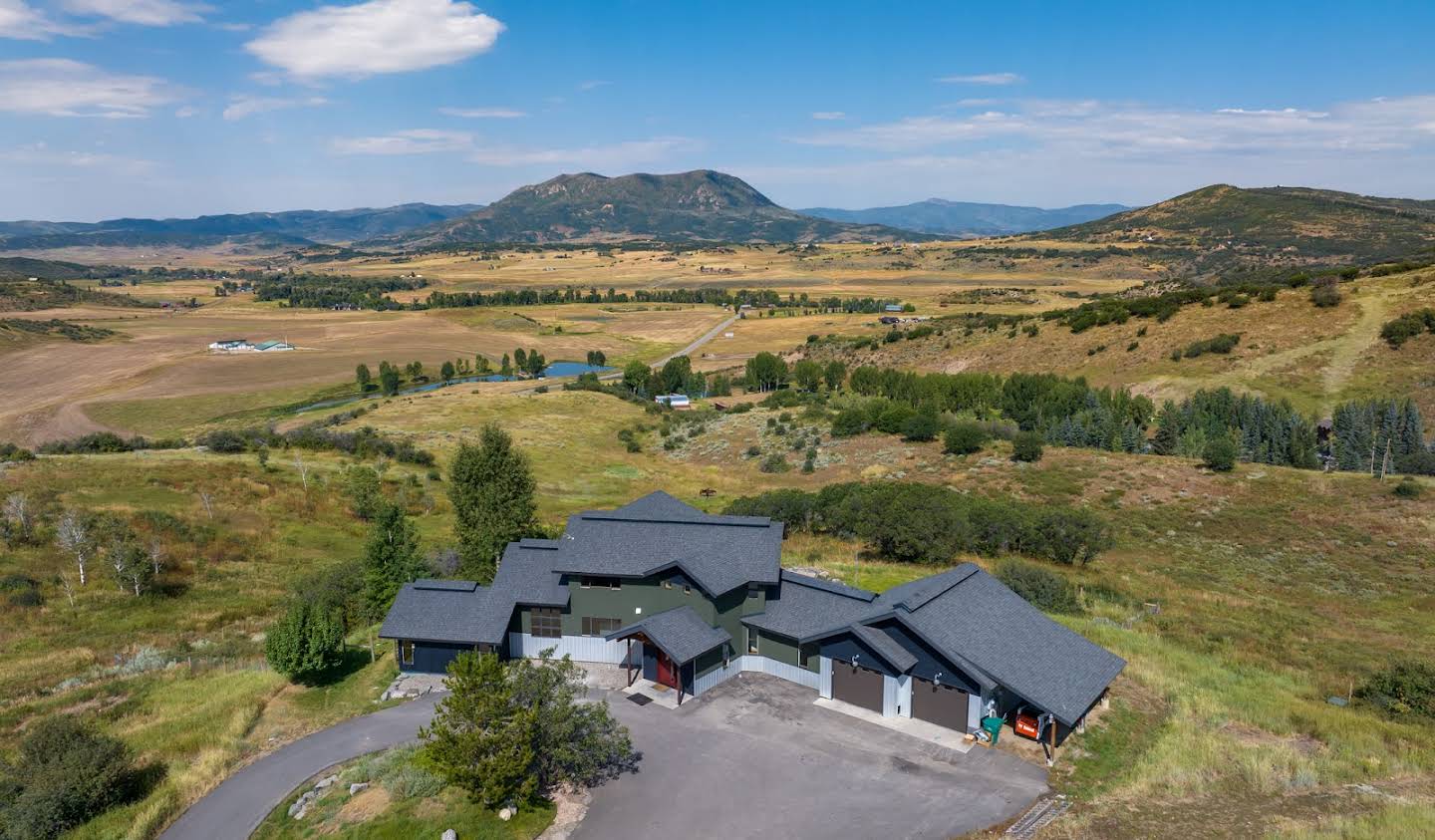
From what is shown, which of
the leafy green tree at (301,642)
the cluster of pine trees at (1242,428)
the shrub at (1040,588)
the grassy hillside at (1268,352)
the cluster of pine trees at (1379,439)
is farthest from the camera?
the grassy hillside at (1268,352)

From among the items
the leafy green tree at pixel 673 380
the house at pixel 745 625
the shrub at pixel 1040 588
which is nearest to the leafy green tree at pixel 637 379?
the leafy green tree at pixel 673 380

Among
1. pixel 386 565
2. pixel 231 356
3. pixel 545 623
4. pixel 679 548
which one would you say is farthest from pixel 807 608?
pixel 231 356

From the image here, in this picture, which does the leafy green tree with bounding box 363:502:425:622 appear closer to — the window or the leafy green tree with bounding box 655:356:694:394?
the window

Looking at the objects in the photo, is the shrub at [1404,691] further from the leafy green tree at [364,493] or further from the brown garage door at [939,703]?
the leafy green tree at [364,493]

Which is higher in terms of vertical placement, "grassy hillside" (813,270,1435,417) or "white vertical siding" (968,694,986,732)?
"grassy hillside" (813,270,1435,417)

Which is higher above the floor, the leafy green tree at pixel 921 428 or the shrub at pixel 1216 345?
the shrub at pixel 1216 345

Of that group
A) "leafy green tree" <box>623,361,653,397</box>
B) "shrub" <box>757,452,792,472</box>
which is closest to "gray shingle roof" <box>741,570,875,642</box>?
"shrub" <box>757,452,792,472</box>

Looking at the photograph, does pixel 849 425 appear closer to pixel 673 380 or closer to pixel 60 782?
pixel 673 380
